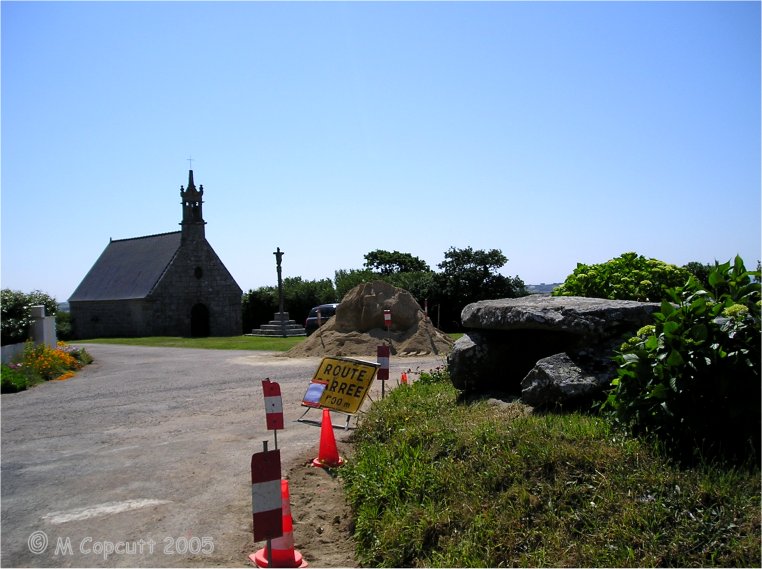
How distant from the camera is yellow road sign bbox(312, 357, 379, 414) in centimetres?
998

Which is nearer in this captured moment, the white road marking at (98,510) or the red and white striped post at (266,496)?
the red and white striped post at (266,496)

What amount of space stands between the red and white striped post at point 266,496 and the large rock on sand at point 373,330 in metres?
16.4

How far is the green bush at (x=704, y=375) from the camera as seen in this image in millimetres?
4719

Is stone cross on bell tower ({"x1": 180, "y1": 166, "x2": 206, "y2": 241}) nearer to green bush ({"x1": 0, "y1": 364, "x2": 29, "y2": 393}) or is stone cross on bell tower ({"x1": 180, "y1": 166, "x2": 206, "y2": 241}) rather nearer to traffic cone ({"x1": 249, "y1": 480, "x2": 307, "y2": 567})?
green bush ({"x1": 0, "y1": 364, "x2": 29, "y2": 393})

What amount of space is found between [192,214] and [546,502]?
135ft

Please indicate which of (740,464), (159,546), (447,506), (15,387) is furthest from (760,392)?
(15,387)

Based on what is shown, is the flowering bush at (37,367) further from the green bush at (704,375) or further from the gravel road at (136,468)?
the green bush at (704,375)

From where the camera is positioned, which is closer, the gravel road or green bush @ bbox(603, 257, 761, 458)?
green bush @ bbox(603, 257, 761, 458)

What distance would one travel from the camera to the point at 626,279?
9.46m

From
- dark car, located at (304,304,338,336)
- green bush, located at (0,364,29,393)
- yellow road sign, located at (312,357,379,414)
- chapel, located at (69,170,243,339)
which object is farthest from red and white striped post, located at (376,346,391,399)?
chapel, located at (69,170,243,339)

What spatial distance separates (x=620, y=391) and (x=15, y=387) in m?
14.2

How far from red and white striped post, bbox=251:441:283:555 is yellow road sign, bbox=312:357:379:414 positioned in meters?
5.06

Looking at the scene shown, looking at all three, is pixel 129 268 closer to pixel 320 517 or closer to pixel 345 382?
pixel 345 382

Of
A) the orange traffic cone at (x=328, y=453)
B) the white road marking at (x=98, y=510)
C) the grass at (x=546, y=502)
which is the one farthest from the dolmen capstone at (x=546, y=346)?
the white road marking at (x=98, y=510)
